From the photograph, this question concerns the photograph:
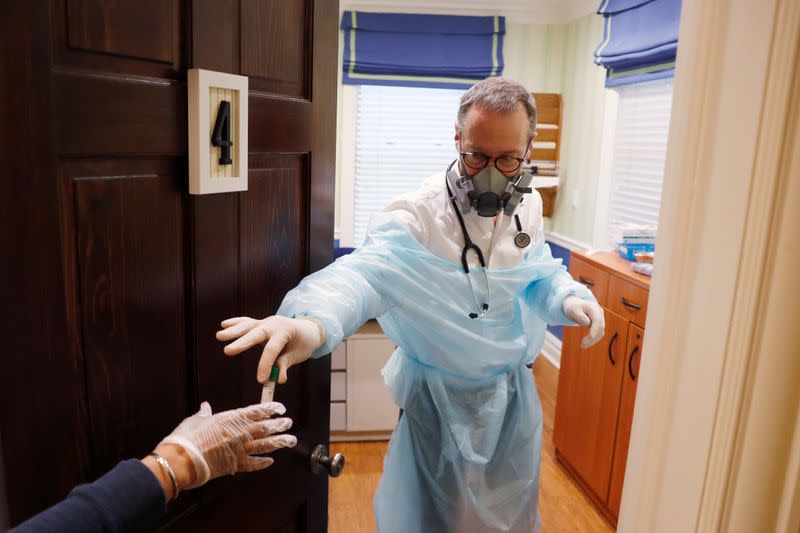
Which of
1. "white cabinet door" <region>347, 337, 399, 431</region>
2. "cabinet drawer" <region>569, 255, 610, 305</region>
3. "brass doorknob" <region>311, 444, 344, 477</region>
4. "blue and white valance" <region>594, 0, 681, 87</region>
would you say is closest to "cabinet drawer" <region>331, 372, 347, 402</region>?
"white cabinet door" <region>347, 337, 399, 431</region>

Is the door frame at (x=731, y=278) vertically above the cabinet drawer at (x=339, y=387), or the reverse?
the door frame at (x=731, y=278)

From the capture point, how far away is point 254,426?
0.79 meters

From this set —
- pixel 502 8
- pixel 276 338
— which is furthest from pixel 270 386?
pixel 502 8

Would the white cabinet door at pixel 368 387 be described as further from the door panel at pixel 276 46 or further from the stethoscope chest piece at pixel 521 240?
the door panel at pixel 276 46

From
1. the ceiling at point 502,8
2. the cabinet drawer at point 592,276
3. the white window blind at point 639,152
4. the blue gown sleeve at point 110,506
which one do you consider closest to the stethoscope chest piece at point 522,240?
the cabinet drawer at point 592,276

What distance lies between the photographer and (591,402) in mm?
2660

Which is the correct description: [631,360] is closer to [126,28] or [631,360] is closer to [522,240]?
[522,240]

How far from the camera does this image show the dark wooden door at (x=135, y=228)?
0.63 meters

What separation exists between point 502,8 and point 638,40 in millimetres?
1212

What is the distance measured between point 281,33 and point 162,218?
41cm

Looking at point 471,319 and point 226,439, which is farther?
point 471,319

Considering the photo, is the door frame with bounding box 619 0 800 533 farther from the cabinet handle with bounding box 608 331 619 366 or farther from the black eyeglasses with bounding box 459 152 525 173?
the cabinet handle with bounding box 608 331 619 366

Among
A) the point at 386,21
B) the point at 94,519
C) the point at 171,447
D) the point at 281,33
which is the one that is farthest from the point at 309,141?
the point at 386,21

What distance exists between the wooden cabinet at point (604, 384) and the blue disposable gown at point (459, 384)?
0.78m
